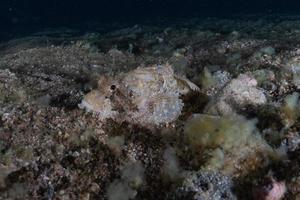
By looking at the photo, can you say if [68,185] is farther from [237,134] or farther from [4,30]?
[4,30]

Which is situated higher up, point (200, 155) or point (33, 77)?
point (200, 155)

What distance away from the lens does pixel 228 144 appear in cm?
457

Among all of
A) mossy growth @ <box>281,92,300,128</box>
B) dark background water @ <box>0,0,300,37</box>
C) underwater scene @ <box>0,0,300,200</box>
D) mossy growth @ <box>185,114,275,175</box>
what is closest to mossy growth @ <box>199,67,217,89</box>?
underwater scene @ <box>0,0,300,200</box>

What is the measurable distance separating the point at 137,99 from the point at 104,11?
4126cm

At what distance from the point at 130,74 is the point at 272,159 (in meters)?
1.97

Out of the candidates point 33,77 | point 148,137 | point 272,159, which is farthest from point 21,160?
point 33,77

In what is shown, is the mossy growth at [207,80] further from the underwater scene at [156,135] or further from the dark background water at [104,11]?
the dark background water at [104,11]

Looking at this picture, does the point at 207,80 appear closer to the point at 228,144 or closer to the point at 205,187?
the point at 228,144

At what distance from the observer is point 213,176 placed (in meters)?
4.30

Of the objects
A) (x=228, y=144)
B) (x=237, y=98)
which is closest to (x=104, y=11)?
(x=237, y=98)

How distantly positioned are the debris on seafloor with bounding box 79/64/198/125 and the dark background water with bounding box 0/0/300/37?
25.7m

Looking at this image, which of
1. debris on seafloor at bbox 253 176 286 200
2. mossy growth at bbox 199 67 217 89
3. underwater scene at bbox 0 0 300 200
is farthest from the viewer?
mossy growth at bbox 199 67 217 89

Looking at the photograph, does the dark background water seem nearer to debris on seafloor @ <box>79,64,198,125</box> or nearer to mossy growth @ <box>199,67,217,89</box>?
mossy growth @ <box>199,67,217,89</box>

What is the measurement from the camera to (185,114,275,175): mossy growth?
441 cm
